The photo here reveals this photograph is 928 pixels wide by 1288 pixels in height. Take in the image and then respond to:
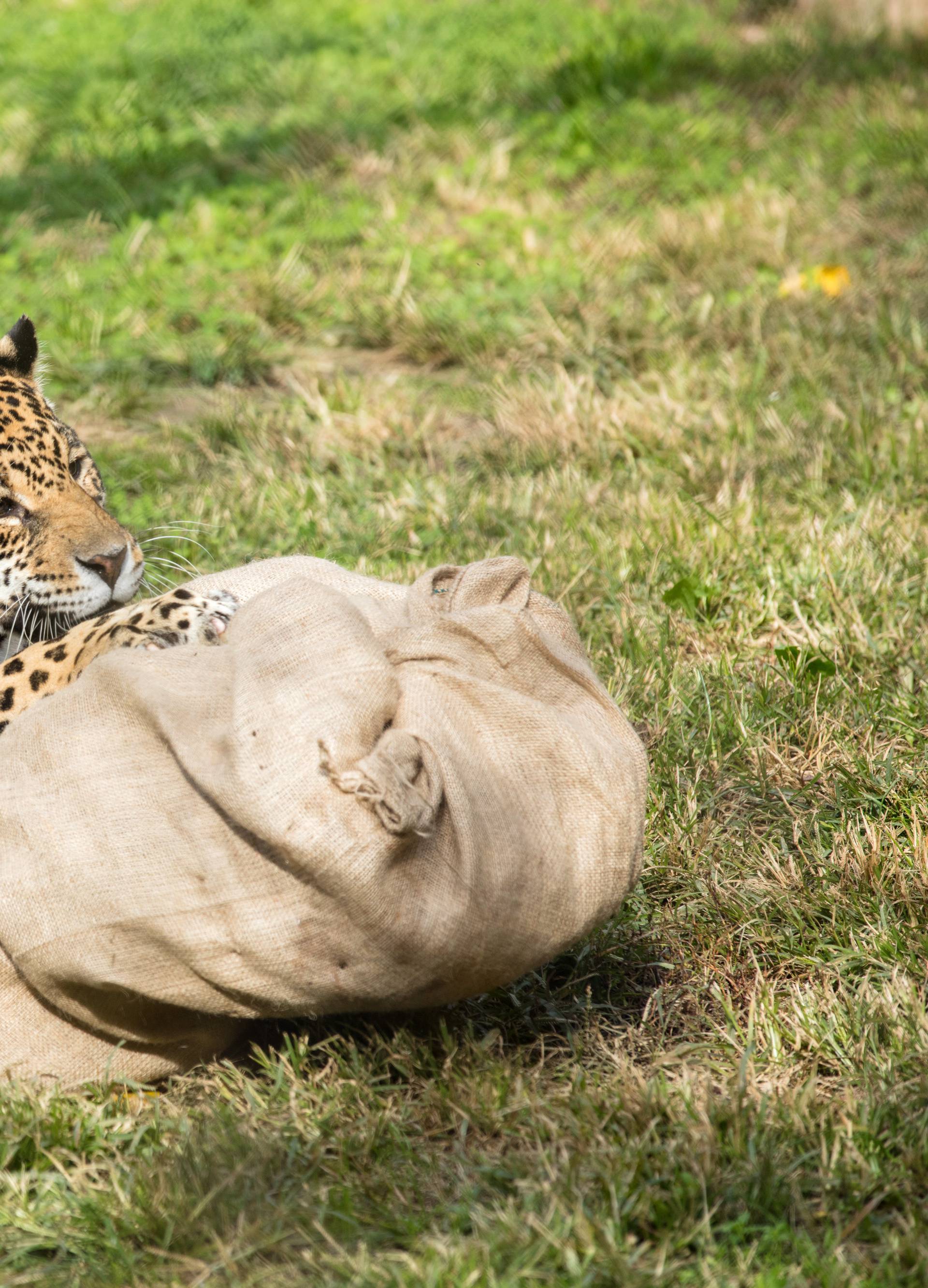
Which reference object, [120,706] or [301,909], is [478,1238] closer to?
[301,909]

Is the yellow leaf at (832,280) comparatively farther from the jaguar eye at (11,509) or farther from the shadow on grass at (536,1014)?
the shadow on grass at (536,1014)

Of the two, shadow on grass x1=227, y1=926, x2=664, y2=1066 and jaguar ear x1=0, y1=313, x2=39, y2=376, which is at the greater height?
jaguar ear x1=0, y1=313, x2=39, y2=376

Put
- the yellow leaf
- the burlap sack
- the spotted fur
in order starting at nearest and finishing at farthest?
the burlap sack, the spotted fur, the yellow leaf

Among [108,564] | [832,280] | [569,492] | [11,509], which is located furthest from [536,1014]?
[832,280]

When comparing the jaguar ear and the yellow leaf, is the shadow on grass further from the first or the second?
the yellow leaf

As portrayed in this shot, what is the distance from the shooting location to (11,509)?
3.92 m

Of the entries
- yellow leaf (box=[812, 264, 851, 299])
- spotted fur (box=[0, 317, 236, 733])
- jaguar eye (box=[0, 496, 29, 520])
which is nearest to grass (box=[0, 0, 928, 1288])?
yellow leaf (box=[812, 264, 851, 299])

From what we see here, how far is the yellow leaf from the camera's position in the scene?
6.74 m

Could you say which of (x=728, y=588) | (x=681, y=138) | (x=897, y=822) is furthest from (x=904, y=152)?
(x=897, y=822)

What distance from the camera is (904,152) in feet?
27.3

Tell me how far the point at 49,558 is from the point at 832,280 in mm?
4390

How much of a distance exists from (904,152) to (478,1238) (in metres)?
7.59

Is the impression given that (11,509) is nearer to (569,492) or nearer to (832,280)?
(569,492)

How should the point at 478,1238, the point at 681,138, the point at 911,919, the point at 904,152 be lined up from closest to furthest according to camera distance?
the point at 478,1238 < the point at 911,919 < the point at 904,152 < the point at 681,138
